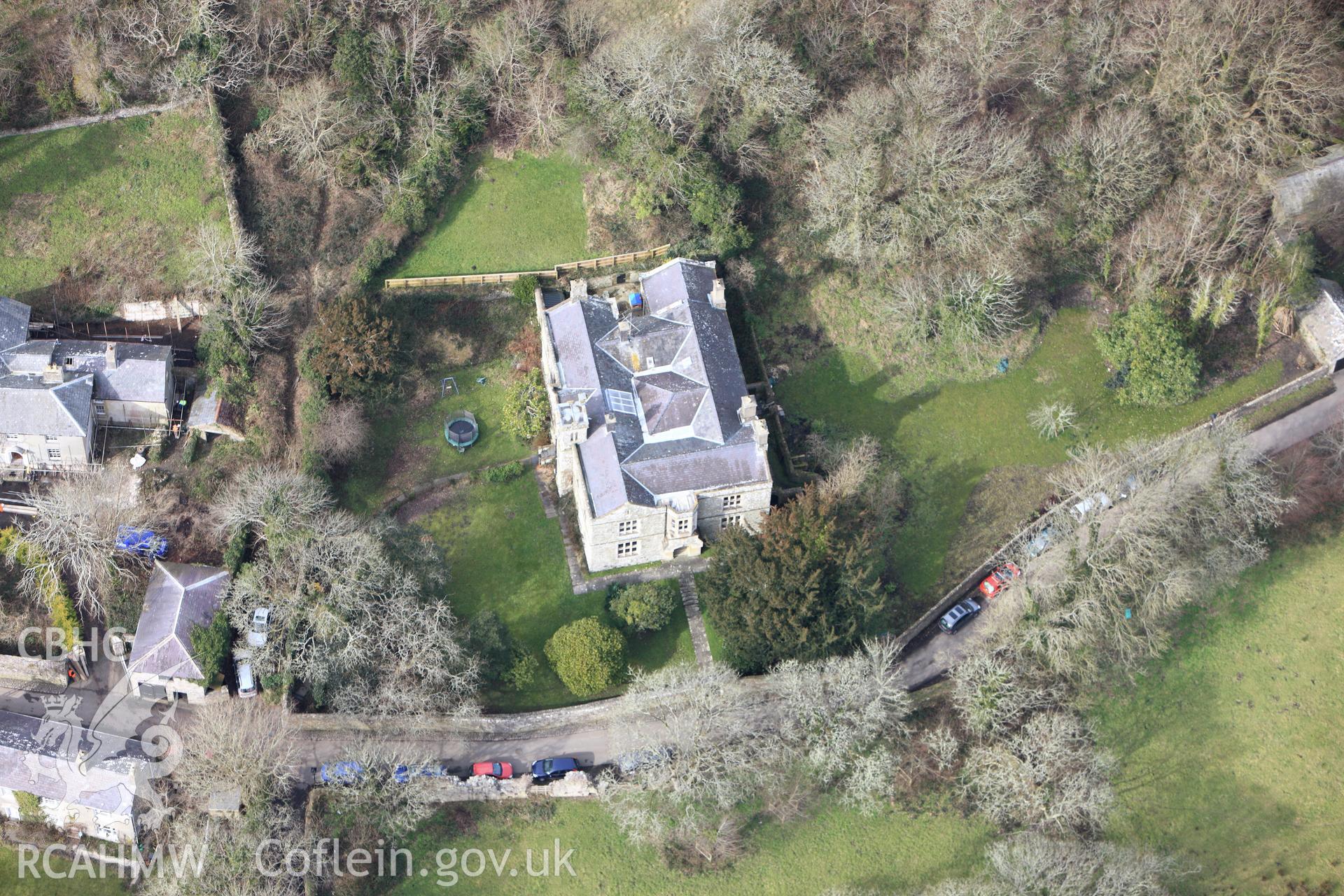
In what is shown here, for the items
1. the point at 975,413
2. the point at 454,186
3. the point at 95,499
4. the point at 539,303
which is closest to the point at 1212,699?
the point at 975,413

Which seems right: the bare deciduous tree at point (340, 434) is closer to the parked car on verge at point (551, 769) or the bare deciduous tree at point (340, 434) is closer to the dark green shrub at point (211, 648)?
the dark green shrub at point (211, 648)

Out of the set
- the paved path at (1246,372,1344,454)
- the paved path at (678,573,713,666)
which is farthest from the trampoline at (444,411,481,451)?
the paved path at (1246,372,1344,454)

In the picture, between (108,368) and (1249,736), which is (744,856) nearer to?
(1249,736)

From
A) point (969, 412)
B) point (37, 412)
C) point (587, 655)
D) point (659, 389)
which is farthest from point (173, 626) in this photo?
point (969, 412)

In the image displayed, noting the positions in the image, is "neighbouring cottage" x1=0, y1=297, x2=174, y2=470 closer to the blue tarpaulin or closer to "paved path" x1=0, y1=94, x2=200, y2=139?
the blue tarpaulin

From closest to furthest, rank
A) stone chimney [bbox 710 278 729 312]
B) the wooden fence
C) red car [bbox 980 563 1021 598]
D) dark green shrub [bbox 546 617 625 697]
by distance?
dark green shrub [bbox 546 617 625 697] < red car [bbox 980 563 1021 598] < stone chimney [bbox 710 278 729 312] < the wooden fence

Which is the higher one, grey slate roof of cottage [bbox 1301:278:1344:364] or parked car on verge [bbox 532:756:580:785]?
grey slate roof of cottage [bbox 1301:278:1344:364]

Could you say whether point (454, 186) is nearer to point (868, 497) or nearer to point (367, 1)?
point (367, 1)
